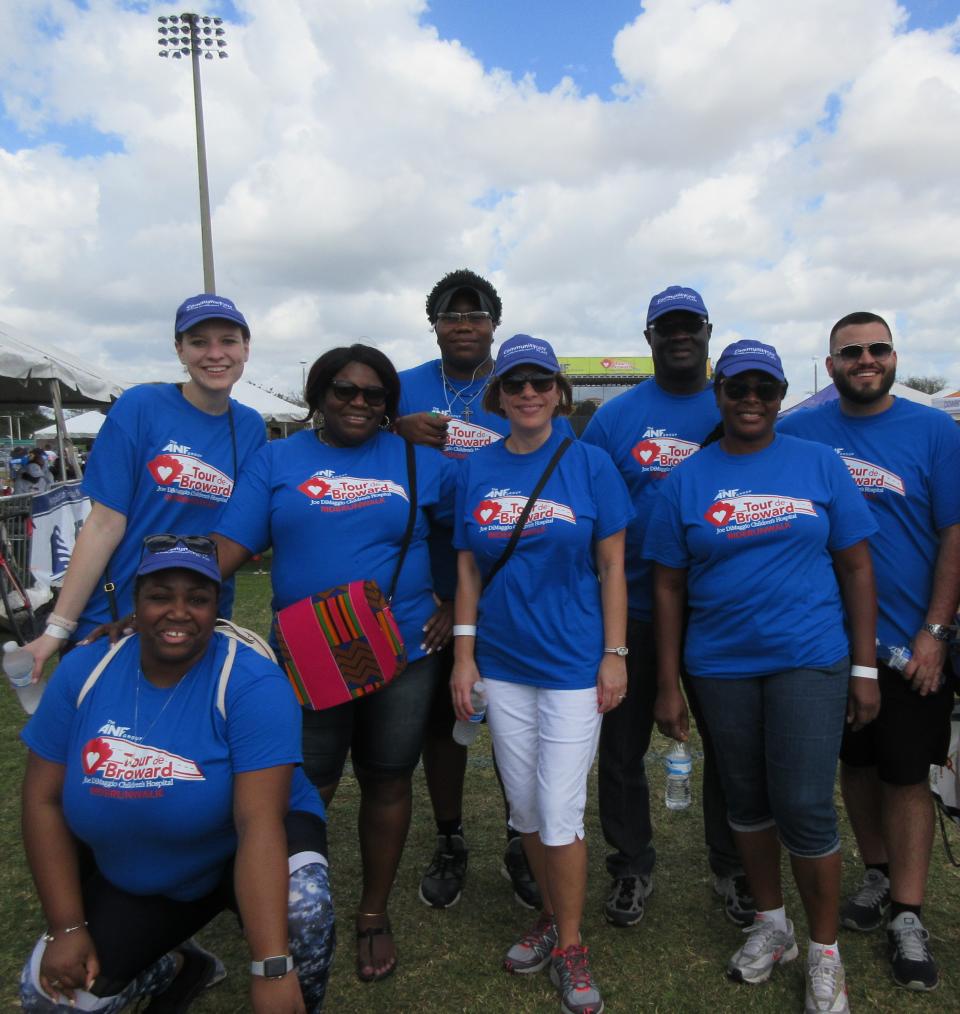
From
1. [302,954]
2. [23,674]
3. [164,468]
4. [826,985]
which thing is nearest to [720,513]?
[826,985]

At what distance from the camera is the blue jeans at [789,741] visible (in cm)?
253

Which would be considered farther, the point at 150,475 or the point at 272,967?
the point at 150,475

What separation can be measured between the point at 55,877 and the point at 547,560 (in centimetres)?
166

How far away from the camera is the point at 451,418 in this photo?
327 cm

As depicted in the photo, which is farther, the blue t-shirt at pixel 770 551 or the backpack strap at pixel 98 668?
the blue t-shirt at pixel 770 551

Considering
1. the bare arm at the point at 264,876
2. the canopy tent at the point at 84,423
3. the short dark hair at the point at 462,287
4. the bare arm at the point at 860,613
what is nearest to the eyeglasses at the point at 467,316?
the short dark hair at the point at 462,287

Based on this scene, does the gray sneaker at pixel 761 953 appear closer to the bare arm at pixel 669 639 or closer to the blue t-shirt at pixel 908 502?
the bare arm at pixel 669 639

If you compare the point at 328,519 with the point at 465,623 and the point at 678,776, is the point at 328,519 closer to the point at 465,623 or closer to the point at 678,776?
the point at 465,623

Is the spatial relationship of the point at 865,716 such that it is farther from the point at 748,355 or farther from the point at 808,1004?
the point at 748,355

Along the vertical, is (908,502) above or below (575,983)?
above

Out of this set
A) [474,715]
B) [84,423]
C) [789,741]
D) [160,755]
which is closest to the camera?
[160,755]

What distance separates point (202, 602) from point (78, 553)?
762 mm

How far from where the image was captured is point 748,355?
2.69 m

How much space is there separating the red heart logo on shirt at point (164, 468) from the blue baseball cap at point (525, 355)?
3.80 feet
